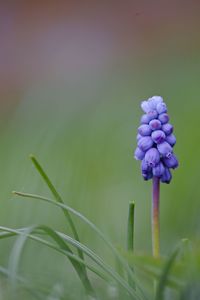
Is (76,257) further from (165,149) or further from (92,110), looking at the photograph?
(92,110)

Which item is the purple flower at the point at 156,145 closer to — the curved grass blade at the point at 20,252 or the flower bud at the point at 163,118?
the flower bud at the point at 163,118

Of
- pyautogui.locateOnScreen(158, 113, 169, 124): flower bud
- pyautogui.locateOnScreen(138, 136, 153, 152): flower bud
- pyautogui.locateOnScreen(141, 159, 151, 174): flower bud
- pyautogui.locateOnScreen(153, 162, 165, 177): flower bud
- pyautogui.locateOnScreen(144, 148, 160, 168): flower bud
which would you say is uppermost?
pyautogui.locateOnScreen(158, 113, 169, 124): flower bud

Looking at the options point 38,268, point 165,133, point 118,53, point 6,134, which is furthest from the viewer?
point 118,53

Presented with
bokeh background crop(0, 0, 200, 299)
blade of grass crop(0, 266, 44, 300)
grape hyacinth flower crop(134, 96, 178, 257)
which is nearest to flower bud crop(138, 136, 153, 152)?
grape hyacinth flower crop(134, 96, 178, 257)

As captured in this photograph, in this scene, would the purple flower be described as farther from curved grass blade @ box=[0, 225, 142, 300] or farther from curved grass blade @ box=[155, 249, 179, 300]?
curved grass blade @ box=[155, 249, 179, 300]

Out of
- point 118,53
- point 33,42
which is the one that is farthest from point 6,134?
point 33,42

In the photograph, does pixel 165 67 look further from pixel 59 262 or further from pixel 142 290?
pixel 142 290
